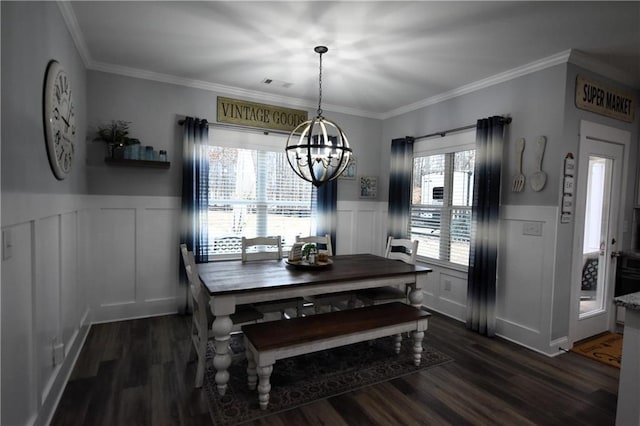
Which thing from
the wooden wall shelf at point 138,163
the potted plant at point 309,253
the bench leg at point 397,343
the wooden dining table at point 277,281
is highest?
the wooden wall shelf at point 138,163

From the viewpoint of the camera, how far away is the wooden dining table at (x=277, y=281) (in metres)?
2.24

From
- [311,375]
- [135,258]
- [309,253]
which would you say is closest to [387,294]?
[309,253]

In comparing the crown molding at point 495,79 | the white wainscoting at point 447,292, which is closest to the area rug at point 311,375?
the white wainscoting at point 447,292

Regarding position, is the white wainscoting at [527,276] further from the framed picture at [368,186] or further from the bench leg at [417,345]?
the framed picture at [368,186]

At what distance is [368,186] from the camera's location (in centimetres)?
512

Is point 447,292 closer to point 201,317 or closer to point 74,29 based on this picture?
point 201,317

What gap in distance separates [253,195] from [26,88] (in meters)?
2.77

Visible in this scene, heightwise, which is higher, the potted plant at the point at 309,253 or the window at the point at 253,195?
the window at the point at 253,195

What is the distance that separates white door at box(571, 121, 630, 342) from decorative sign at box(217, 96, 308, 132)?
126 inches

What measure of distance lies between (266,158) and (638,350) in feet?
12.6

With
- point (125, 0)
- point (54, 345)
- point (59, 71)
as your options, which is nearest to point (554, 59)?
point (125, 0)

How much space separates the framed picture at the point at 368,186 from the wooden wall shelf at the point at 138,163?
2.72m

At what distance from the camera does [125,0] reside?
2322 mm

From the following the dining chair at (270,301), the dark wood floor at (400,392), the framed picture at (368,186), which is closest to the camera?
the dark wood floor at (400,392)
